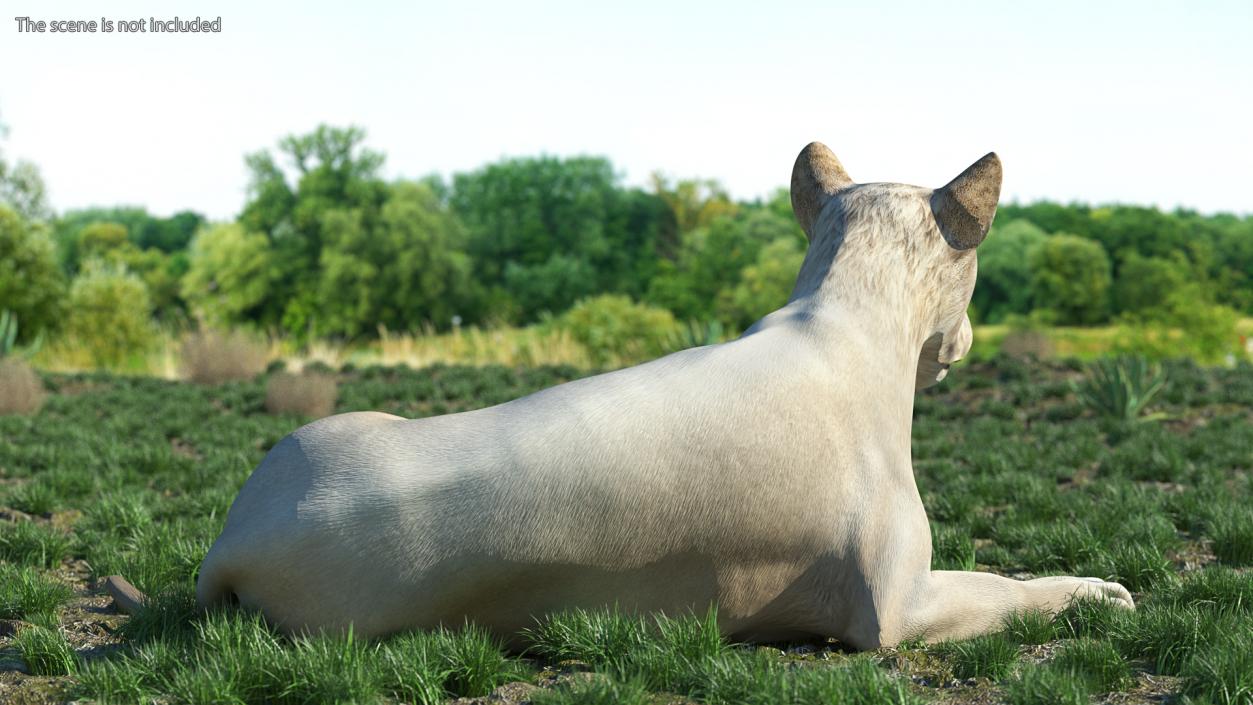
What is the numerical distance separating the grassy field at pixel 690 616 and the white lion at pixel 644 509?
110mm

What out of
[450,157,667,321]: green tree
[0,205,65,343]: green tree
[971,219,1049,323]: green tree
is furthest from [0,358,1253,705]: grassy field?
[971,219,1049,323]: green tree

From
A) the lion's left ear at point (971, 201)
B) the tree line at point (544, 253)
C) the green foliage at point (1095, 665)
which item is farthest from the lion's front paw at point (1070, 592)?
the tree line at point (544, 253)

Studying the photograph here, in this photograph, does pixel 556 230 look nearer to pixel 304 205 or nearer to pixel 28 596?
pixel 304 205

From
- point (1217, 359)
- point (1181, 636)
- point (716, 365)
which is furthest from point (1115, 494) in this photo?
point (1217, 359)

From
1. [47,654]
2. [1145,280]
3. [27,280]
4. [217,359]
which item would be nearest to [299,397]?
[217,359]

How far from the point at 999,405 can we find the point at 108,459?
922 cm

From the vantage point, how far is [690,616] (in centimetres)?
330

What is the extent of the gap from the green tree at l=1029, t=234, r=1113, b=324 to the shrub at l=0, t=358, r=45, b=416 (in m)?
58.6

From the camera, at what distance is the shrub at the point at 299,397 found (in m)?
12.3

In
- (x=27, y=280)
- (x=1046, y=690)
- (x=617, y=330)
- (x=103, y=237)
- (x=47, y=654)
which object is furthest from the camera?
(x=103, y=237)

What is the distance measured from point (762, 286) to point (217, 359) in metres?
44.4

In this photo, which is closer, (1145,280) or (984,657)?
(984,657)

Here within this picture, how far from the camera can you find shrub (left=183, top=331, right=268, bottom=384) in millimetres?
16562

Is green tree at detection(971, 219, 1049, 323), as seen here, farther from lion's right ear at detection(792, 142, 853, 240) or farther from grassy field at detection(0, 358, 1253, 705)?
lion's right ear at detection(792, 142, 853, 240)
